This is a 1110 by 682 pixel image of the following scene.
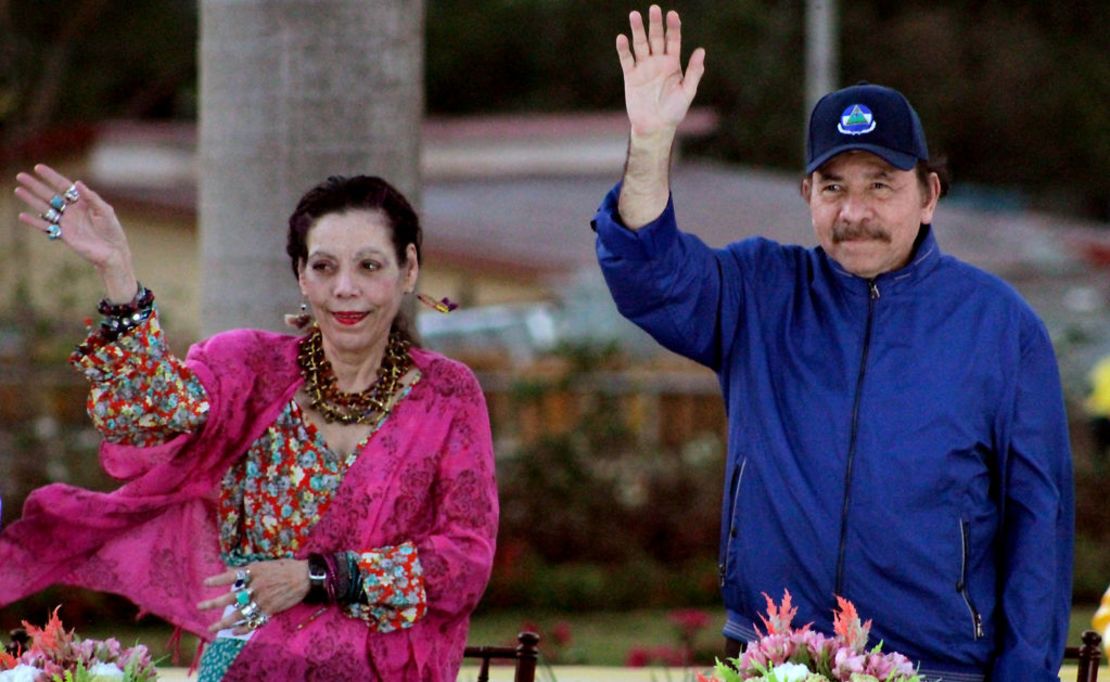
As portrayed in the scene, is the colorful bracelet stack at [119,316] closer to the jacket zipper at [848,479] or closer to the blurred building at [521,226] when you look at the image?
the jacket zipper at [848,479]

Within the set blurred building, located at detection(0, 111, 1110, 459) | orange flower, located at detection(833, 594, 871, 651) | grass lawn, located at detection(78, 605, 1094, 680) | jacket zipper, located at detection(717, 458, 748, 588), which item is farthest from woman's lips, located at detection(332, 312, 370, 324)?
blurred building, located at detection(0, 111, 1110, 459)

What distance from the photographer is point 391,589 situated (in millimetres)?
3871

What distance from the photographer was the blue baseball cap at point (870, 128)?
4016mm

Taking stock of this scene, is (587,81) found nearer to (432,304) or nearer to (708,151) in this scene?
(708,151)

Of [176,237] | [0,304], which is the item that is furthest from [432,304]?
[176,237]

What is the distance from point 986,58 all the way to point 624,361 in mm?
25617

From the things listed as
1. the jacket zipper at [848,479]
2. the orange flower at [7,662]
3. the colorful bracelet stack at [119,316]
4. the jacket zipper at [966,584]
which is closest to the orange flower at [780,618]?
the jacket zipper at [848,479]

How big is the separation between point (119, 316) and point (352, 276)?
503 millimetres

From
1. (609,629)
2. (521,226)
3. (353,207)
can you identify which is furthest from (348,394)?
(521,226)

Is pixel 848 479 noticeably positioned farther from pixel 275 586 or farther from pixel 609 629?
pixel 609 629

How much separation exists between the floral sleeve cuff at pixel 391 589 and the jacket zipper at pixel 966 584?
1.15 metres

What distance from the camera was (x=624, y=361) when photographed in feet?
38.2

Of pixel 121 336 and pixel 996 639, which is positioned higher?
pixel 121 336

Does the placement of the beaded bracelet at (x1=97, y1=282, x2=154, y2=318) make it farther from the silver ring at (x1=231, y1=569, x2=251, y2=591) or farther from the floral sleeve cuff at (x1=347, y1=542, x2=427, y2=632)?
the floral sleeve cuff at (x1=347, y1=542, x2=427, y2=632)
